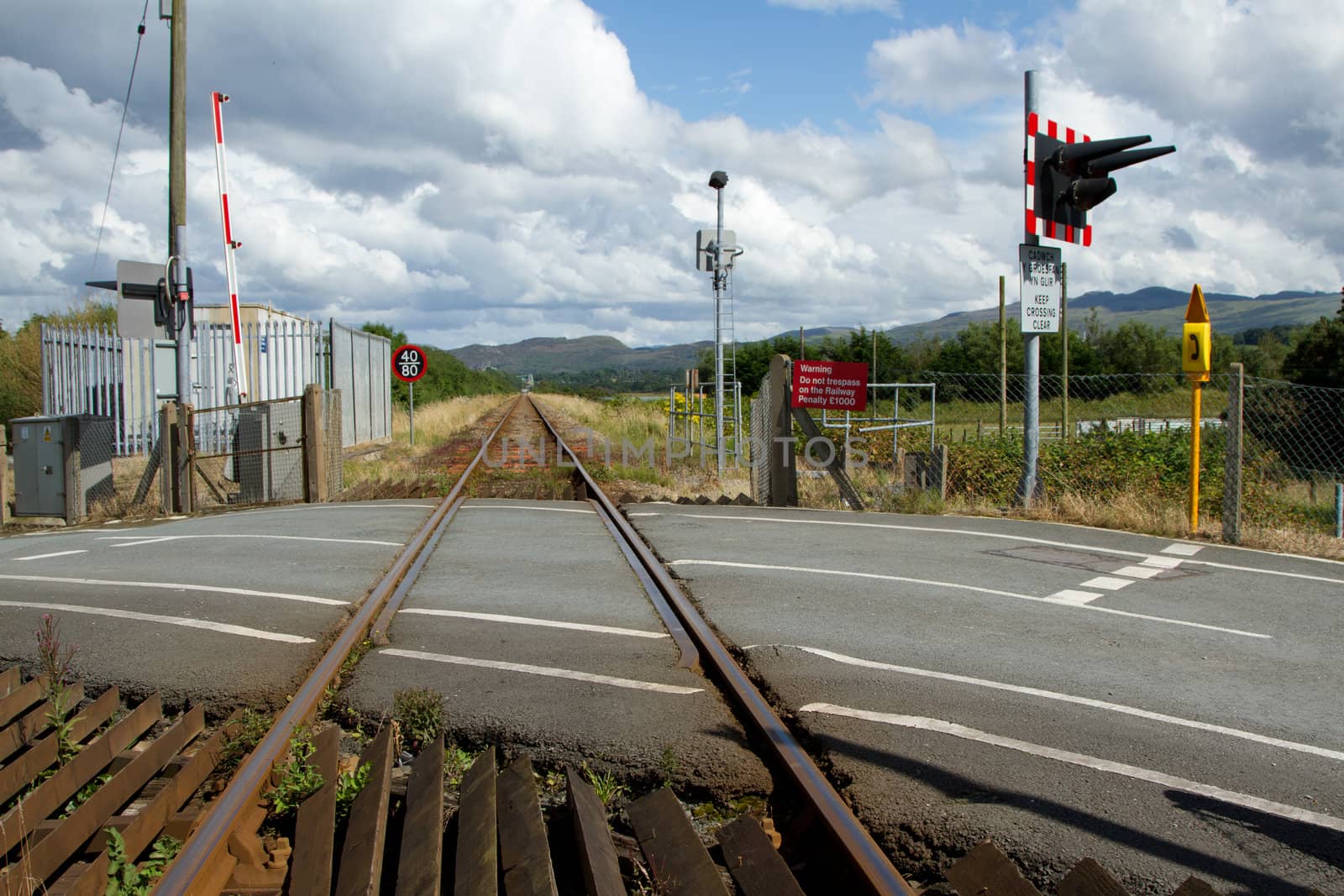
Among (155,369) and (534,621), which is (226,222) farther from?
(534,621)

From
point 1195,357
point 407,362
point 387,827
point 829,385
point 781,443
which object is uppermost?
point 407,362

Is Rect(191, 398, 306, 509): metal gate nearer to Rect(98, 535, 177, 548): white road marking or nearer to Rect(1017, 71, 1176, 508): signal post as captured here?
Rect(98, 535, 177, 548): white road marking

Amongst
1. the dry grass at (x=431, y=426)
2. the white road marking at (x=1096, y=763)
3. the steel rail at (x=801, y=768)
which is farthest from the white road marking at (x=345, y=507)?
the dry grass at (x=431, y=426)

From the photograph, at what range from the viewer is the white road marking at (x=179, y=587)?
7.40 metres

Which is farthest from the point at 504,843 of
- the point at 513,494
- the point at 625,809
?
the point at 513,494

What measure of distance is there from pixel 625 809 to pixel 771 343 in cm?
5841

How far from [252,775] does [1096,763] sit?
325 cm

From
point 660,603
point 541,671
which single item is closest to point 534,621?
point 660,603

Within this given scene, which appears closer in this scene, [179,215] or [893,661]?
[893,661]

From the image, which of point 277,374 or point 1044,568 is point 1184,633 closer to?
point 1044,568

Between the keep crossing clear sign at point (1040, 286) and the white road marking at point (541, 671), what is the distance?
8065 mm

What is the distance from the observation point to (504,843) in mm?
3473

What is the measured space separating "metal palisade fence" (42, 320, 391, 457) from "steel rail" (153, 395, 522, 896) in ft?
45.5

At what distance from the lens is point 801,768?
4.07m
